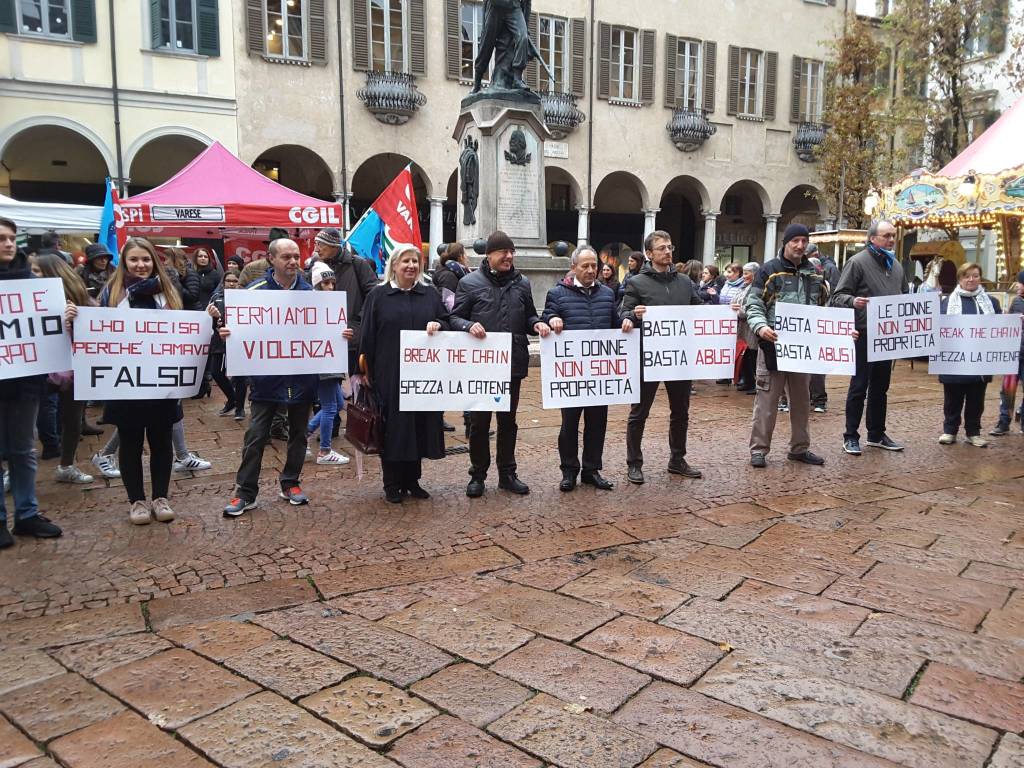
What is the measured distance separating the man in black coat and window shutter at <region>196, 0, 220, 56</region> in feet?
54.2

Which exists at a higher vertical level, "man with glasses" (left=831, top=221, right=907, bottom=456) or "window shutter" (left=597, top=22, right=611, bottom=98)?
"window shutter" (left=597, top=22, right=611, bottom=98)

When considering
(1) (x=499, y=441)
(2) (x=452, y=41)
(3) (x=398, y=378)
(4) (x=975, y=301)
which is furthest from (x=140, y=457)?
(2) (x=452, y=41)

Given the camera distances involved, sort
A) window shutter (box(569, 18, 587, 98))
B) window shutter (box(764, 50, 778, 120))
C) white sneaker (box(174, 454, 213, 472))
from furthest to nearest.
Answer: window shutter (box(764, 50, 778, 120)) < window shutter (box(569, 18, 587, 98)) < white sneaker (box(174, 454, 213, 472))

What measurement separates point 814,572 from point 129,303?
411 cm

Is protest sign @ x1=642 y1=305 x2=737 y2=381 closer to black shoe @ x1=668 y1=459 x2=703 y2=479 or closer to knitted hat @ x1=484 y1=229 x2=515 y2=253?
black shoe @ x1=668 y1=459 x2=703 y2=479

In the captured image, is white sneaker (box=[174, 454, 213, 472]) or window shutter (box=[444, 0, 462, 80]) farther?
window shutter (box=[444, 0, 462, 80])

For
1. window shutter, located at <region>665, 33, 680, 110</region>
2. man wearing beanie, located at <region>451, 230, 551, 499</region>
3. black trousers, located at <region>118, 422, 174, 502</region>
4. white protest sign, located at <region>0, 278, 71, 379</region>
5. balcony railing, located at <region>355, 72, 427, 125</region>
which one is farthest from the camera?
window shutter, located at <region>665, 33, 680, 110</region>

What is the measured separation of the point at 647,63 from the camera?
23.4 m

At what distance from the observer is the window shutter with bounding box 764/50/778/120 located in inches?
993

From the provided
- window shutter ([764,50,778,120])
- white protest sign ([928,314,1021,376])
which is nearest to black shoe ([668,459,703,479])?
white protest sign ([928,314,1021,376])

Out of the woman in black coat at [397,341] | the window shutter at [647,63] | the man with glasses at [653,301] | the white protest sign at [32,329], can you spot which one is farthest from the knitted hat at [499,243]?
the window shutter at [647,63]

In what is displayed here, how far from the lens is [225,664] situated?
3.14m

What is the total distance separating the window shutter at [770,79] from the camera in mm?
25234

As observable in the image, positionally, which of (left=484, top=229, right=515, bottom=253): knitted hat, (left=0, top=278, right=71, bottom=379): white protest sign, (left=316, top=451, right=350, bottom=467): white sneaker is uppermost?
(left=484, top=229, right=515, bottom=253): knitted hat
